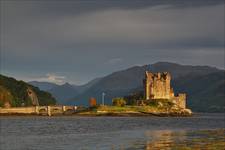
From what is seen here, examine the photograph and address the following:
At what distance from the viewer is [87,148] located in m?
74.1

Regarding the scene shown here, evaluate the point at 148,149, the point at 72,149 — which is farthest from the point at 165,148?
the point at 72,149

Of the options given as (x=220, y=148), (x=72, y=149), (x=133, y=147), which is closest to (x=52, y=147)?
(x=72, y=149)

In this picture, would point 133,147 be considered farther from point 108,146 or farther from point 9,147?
point 9,147

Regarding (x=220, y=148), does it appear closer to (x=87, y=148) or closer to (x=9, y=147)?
(x=87, y=148)

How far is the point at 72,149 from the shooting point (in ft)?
238

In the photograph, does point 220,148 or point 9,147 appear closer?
point 220,148

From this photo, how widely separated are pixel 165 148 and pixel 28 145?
807 inches

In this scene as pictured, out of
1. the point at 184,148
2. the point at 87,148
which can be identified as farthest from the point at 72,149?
the point at 184,148

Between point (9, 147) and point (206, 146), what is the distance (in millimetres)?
27138

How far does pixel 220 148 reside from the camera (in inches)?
2744

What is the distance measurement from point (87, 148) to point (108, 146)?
4405 mm

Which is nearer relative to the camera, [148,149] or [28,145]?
[148,149]

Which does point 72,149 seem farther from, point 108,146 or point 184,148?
point 184,148

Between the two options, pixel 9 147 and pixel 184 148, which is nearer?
pixel 184 148
